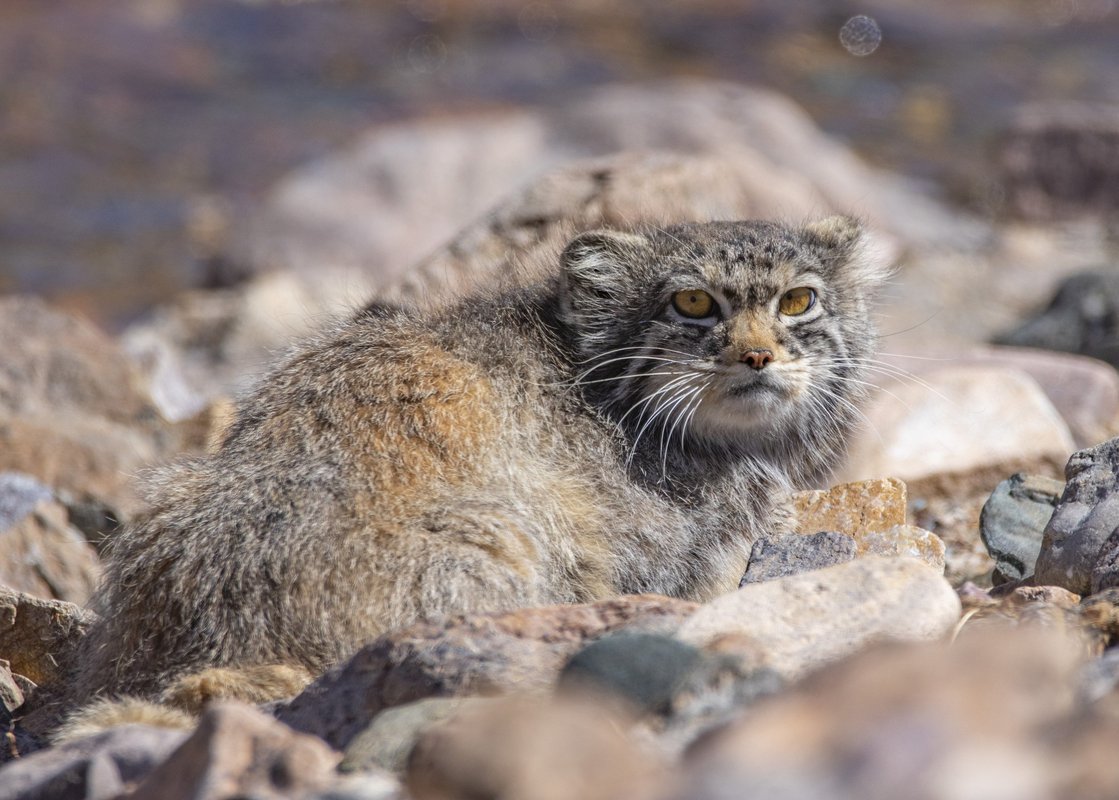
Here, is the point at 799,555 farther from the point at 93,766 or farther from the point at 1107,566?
the point at 93,766

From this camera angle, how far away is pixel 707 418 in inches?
247

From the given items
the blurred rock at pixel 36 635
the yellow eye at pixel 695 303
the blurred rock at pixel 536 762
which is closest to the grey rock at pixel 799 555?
the yellow eye at pixel 695 303

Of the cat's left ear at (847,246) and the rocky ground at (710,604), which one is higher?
the cat's left ear at (847,246)

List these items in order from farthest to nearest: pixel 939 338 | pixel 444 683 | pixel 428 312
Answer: pixel 939 338, pixel 428 312, pixel 444 683

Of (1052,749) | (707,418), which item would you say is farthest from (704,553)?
(1052,749)

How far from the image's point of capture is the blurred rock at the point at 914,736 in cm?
259

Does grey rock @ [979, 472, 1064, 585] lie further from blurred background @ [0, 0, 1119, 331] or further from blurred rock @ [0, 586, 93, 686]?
blurred background @ [0, 0, 1119, 331]

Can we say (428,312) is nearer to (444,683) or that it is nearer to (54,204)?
(444,683)

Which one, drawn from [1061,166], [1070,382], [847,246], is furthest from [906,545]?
[1061,166]

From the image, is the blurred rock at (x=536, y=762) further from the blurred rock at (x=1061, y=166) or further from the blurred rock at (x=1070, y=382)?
the blurred rock at (x=1061, y=166)

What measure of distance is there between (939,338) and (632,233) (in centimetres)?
646

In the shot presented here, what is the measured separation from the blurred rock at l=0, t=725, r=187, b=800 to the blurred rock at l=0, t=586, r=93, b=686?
2051 millimetres

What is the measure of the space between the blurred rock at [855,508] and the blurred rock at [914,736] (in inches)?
116

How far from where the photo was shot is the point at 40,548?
24.9 feet
